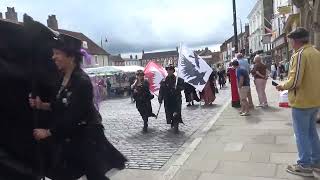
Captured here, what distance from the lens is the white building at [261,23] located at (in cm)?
5841

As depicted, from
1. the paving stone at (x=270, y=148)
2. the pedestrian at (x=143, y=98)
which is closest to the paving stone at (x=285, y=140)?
the paving stone at (x=270, y=148)

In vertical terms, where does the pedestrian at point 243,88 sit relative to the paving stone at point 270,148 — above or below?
above

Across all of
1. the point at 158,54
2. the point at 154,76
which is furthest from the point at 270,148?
the point at 158,54

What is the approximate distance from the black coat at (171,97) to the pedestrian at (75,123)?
6.09 m

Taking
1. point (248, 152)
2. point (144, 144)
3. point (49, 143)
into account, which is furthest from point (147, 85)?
point (49, 143)

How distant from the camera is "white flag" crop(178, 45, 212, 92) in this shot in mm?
11586

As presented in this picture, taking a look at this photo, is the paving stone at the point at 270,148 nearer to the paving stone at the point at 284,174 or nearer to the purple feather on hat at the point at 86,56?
the paving stone at the point at 284,174

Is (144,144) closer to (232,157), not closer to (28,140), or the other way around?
(232,157)

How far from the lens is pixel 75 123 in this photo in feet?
11.3

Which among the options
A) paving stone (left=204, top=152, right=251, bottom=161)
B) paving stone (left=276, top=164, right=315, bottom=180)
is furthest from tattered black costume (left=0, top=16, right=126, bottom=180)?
paving stone (left=204, top=152, right=251, bottom=161)

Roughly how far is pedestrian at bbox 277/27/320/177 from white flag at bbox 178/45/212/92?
20.6 feet

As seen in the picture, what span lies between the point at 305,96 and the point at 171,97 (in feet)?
16.0

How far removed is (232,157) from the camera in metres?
6.50

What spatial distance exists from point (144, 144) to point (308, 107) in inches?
152
